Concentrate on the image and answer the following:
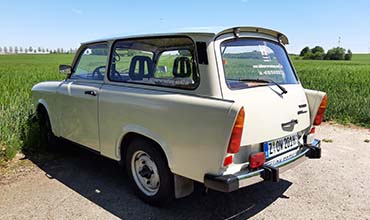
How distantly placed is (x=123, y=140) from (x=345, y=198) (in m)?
2.66

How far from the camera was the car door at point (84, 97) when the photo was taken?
394 cm

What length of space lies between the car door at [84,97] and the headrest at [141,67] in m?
0.44

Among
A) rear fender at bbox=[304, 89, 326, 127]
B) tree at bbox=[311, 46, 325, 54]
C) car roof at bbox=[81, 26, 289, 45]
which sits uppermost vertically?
tree at bbox=[311, 46, 325, 54]

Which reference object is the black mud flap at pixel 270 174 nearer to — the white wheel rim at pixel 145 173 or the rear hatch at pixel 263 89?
the rear hatch at pixel 263 89

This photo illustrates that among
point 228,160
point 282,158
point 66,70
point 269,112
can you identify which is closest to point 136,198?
point 228,160

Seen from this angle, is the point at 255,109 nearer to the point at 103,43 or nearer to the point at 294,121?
the point at 294,121

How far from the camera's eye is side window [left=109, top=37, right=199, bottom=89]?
311 cm

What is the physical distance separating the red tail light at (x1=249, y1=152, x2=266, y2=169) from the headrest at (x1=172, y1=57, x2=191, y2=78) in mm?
1005

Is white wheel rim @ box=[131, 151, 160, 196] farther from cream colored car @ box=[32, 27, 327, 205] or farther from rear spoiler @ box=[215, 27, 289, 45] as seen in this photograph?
rear spoiler @ box=[215, 27, 289, 45]

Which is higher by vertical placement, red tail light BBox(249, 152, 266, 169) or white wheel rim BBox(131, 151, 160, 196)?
red tail light BBox(249, 152, 266, 169)

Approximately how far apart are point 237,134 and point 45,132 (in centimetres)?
405

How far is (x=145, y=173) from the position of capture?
11.3ft

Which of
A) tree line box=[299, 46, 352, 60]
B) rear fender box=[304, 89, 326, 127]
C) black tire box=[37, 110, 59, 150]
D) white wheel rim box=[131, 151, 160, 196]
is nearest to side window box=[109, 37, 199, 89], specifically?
white wheel rim box=[131, 151, 160, 196]

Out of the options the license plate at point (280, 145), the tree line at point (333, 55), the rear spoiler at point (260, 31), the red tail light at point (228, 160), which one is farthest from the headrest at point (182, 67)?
the tree line at point (333, 55)
